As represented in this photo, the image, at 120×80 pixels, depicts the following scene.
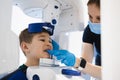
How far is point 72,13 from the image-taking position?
4.50 ft

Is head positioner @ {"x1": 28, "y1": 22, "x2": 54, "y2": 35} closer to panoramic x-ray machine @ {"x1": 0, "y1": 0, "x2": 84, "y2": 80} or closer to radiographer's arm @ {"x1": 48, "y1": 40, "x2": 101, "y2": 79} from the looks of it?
panoramic x-ray machine @ {"x1": 0, "y1": 0, "x2": 84, "y2": 80}

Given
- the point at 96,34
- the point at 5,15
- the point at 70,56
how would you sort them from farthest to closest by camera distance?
1. the point at 96,34
2. the point at 5,15
3. the point at 70,56

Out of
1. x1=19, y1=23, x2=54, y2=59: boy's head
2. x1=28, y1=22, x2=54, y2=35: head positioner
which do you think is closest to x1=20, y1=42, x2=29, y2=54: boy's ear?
x1=19, y1=23, x2=54, y2=59: boy's head

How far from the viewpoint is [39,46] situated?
1223 mm

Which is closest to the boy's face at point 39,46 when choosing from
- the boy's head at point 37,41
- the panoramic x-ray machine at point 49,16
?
the boy's head at point 37,41

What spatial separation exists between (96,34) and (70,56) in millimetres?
493

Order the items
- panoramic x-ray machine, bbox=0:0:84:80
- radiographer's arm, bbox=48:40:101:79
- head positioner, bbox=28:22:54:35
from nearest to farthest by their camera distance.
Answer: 1. radiographer's arm, bbox=48:40:101:79
2. head positioner, bbox=28:22:54:35
3. panoramic x-ray machine, bbox=0:0:84:80

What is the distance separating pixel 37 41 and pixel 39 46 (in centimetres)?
5

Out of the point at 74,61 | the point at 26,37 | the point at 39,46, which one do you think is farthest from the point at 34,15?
the point at 74,61

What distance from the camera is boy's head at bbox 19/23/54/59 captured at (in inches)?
46.5

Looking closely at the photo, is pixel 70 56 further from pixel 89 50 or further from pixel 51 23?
pixel 89 50

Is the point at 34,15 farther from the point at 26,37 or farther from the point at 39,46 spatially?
the point at 39,46

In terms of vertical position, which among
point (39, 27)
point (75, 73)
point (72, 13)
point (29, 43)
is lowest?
point (75, 73)

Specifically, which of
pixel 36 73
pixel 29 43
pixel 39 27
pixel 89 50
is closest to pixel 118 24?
pixel 36 73
